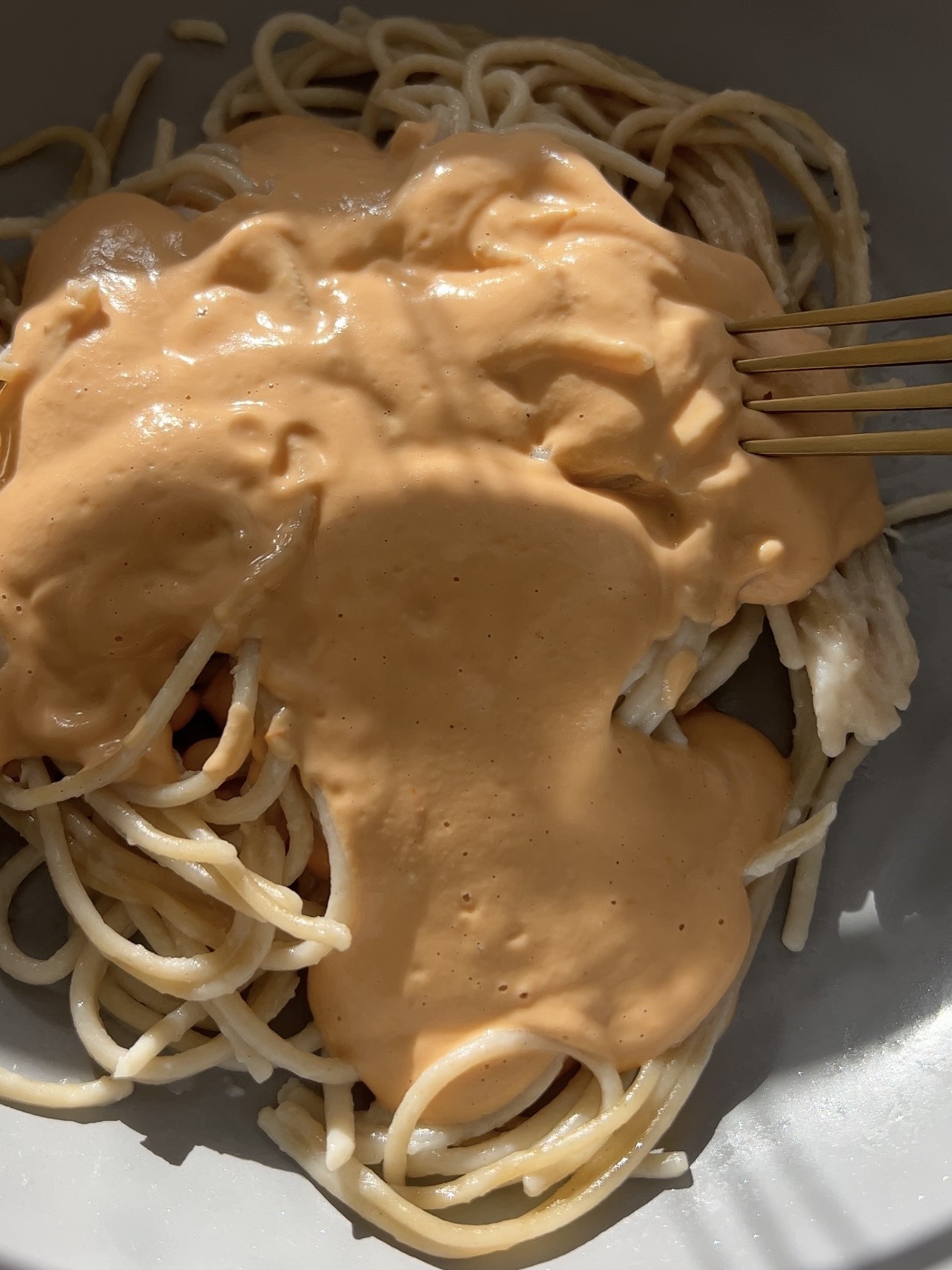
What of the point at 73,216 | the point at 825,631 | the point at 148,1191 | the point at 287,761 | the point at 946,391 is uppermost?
the point at 946,391

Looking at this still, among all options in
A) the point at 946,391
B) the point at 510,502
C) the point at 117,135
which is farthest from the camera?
the point at 117,135

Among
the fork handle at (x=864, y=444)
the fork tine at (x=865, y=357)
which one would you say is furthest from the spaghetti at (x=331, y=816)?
the fork tine at (x=865, y=357)

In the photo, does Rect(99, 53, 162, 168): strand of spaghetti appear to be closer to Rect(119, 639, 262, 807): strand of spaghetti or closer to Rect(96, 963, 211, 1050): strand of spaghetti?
Rect(119, 639, 262, 807): strand of spaghetti

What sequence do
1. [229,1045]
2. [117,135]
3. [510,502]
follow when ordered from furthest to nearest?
[117,135], [229,1045], [510,502]

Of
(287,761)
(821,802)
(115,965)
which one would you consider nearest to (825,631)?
(821,802)

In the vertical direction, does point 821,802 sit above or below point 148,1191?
above

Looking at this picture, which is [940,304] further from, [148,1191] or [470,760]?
[148,1191]

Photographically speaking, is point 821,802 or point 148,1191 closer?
point 148,1191
